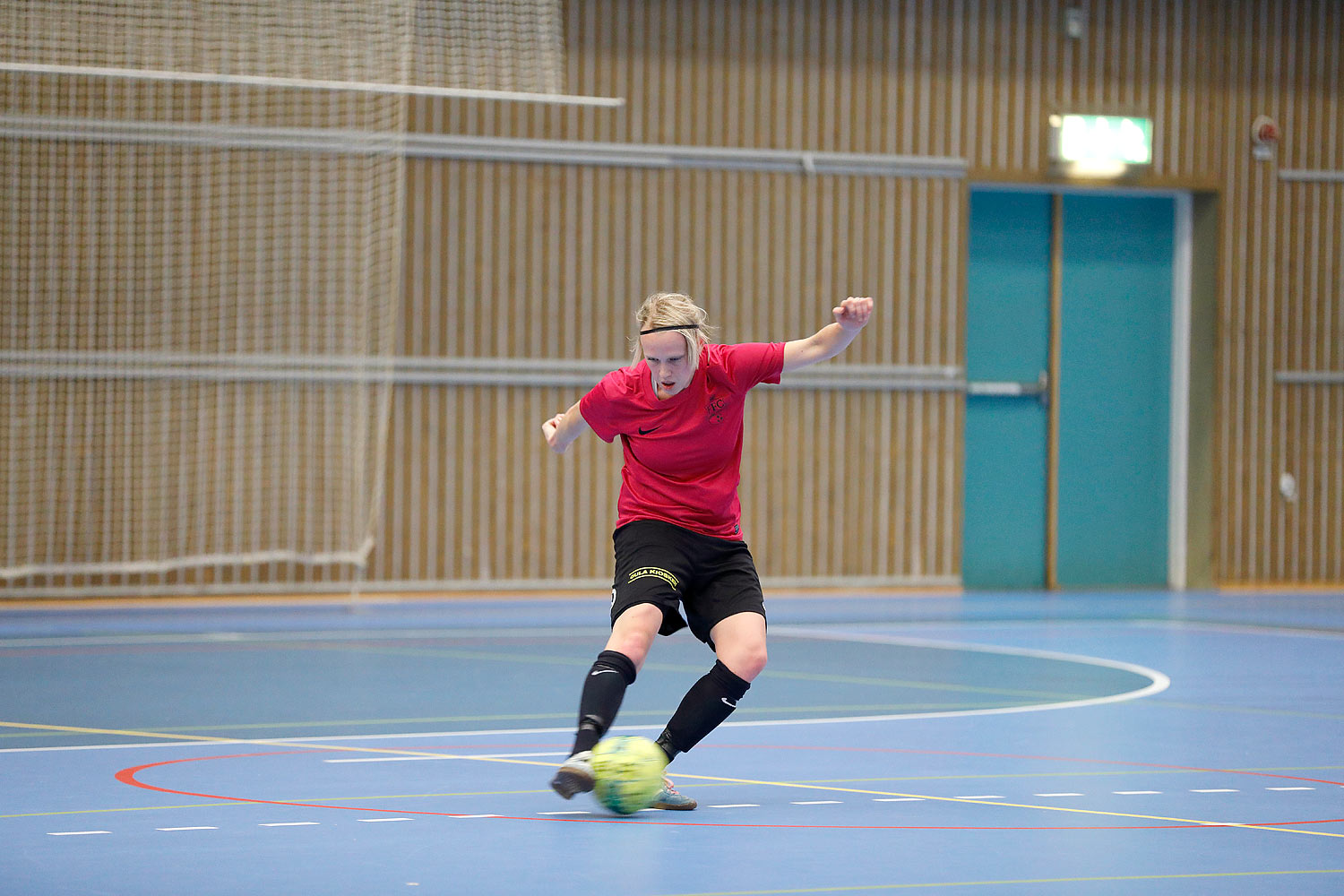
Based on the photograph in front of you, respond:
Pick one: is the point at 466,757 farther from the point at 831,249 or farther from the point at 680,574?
the point at 831,249

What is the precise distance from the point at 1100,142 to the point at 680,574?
447 inches

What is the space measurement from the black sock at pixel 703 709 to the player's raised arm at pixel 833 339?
0.97 meters

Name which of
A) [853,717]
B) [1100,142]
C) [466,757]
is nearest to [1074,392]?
[1100,142]

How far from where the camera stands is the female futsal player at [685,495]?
5.37 m

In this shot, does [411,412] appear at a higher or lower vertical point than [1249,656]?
higher

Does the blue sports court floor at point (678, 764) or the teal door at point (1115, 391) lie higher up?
the teal door at point (1115, 391)

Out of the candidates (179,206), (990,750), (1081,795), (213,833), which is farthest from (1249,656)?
(179,206)

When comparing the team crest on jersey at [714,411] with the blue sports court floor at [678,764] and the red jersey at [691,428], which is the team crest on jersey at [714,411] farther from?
the blue sports court floor at [678,764]

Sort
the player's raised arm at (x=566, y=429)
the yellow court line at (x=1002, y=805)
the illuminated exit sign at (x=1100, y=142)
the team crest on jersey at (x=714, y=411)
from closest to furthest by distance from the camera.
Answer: the yellow court line at (x=1002, y=805), the team crest on jersey at (x=714, y=411), the player's raised arm at (x=566, y=429), the illuminated exit sign at (x=1100, y=142)

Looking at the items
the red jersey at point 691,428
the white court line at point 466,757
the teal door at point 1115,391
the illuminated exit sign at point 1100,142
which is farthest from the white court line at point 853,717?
the illuminated exit sign at point 1100,142

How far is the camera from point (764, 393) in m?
15.1

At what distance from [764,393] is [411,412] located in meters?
3.04

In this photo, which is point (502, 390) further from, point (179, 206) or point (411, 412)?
point (179, 206)

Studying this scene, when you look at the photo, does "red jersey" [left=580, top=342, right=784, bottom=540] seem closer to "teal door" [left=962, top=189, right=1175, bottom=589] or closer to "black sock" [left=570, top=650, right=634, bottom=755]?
"black sock" [left=570, top=650, right=634, bottom=755]
